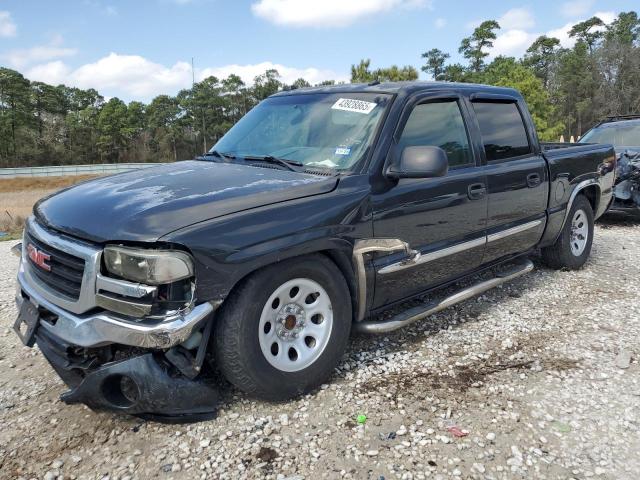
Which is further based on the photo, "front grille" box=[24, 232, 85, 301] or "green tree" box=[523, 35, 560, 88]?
"green tree" box=[523, 35, 560, 88]

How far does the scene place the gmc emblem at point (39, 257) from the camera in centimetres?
271

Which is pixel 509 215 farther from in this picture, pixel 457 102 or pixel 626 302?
pixel 626 302

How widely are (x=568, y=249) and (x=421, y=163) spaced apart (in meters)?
3.16

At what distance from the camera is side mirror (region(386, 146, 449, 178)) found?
3084 mm

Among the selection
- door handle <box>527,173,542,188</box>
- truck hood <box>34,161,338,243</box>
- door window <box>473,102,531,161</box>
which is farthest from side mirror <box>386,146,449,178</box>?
door handle <box>527,173,542,188</box>

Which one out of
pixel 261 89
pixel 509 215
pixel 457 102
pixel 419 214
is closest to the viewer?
pixel 419 214

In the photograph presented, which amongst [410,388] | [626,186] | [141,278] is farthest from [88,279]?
[626,186]

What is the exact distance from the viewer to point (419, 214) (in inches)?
135

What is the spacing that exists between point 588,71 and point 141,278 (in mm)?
63441

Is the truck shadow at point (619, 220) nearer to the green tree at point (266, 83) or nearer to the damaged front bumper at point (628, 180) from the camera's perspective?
the damaged front bumper at point (628, 180)

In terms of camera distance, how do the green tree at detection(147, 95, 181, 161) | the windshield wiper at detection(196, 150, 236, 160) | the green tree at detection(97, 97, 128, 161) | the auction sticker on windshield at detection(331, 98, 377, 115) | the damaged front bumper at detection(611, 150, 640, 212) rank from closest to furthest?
1. the auction sticker on windshield at detection(331, 98, 377, 115)
2. the windshield wiper at detection(196, 150, 236, 160)
3. the damaged front bumper at detection(611, 150, 640, 212)
4. the green tree at detection(97, 97, 128, 161)
5. the green tree at detection(147, 95, 181, 161)

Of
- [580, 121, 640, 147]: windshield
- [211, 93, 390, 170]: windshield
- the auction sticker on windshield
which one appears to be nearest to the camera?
[211, 93, 390, 170]: windshield

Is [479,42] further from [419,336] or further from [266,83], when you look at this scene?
[419,336]

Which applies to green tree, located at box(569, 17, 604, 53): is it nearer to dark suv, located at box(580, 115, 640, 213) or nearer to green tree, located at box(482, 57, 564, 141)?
green tree, located at box(482, 57, 564, 141)
